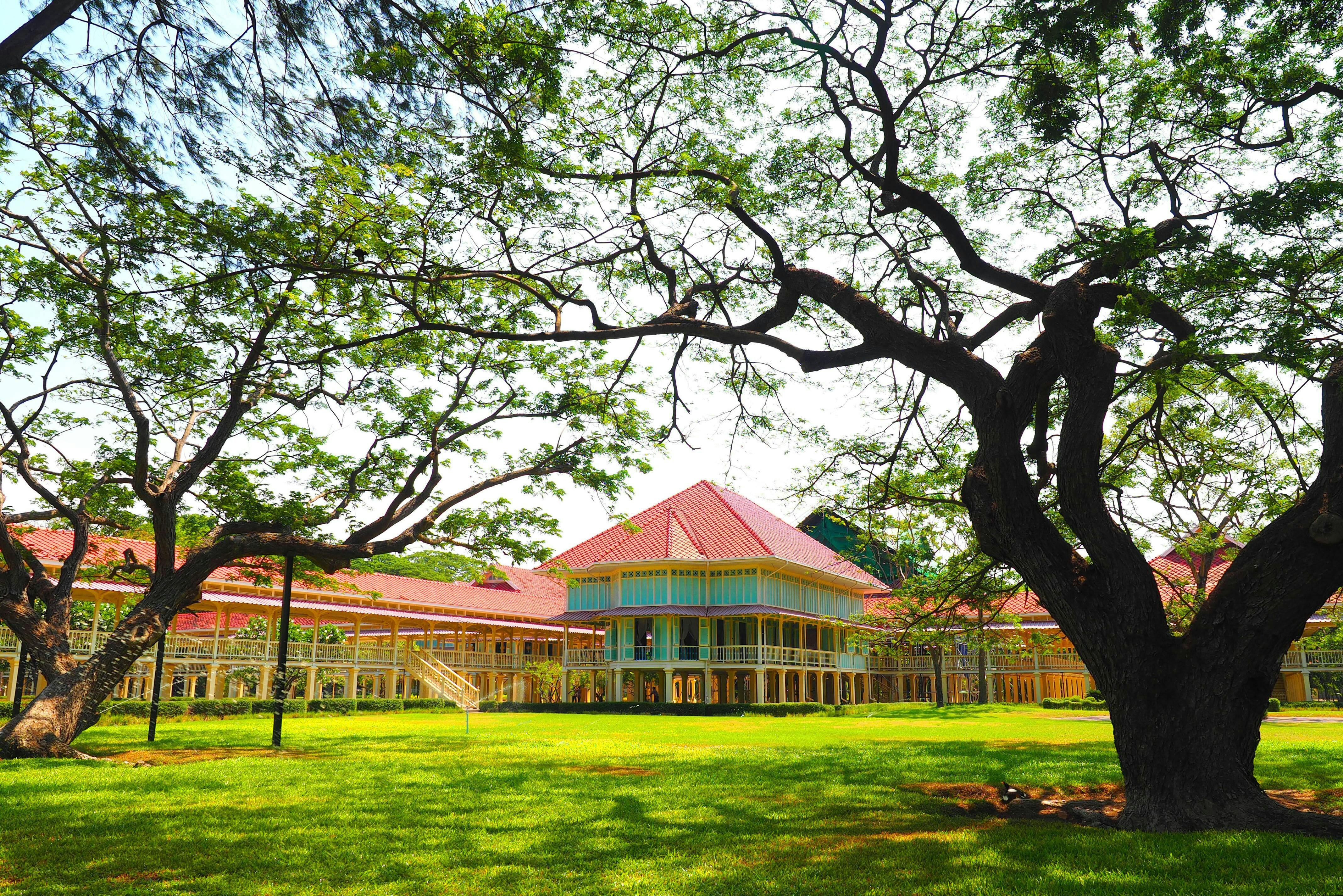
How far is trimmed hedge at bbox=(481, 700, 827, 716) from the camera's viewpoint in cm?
3147

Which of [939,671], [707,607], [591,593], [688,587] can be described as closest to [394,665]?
[591,593]

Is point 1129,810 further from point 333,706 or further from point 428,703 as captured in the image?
point 428,703

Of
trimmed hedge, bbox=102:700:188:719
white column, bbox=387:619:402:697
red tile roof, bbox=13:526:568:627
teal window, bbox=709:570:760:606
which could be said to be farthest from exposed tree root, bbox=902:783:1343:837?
white column, bbox=387:619:402:697

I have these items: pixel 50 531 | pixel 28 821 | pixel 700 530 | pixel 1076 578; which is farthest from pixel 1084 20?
pixel 700 530

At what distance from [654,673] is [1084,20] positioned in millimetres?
35820

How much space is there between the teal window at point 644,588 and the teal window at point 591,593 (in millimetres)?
1602

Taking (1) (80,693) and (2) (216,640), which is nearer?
(1) (80,693)

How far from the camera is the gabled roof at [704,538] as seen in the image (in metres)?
36.3

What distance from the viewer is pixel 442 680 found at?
118 ft

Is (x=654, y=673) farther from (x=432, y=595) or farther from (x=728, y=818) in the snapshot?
(x=728, y=818)

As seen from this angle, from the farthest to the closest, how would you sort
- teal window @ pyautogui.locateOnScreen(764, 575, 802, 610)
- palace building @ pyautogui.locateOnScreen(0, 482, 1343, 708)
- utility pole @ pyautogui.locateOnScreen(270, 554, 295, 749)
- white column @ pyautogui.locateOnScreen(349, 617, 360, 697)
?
teal window @ pyautogui.locateOnScreen(764, 575, 802, 610), white column @ pyautogui.locateOnScreen(349, 617, 360, 697), palace building @ pyautogui.locateOnScreen(0, 482, 1343, 708), utility pole @ pyautogui.locateOnScreen(270, 554, 295, 749)

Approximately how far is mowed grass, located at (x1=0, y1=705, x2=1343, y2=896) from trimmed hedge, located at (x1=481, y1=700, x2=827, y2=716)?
17.5 meters

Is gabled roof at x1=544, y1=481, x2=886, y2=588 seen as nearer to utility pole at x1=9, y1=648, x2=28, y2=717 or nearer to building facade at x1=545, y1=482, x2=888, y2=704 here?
building facade at x1=545, y1=482, x2=888, y2=704

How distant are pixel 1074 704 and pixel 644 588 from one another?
58.2ft
